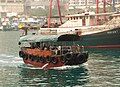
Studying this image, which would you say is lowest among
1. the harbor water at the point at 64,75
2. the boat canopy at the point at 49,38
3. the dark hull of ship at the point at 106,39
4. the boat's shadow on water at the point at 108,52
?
the boat's shadow on water at the point at 108,52

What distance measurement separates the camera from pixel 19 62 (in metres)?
61.7

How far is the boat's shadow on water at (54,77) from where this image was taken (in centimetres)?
4416

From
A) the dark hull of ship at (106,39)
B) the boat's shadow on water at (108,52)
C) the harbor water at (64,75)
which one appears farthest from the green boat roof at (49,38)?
Result: the dark hull of ship at (106,39)

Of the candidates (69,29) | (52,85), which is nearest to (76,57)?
(52,85)

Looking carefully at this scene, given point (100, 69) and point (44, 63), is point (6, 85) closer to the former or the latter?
point (44, 63)

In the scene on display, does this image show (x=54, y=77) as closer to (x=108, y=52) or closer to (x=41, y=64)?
(x=41, y=64)

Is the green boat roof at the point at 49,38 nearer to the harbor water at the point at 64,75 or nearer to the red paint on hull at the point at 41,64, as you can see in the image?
the red paint on hull at the point at 41,64

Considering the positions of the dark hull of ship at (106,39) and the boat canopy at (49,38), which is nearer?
the boat canopy at (49,38)

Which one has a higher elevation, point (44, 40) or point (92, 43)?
point (44, 40)

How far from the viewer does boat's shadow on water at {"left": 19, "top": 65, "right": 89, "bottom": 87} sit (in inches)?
1738

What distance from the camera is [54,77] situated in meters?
47.7

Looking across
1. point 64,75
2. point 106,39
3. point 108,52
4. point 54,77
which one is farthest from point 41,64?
point 106,39

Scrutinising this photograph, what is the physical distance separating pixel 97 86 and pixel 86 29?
141ft

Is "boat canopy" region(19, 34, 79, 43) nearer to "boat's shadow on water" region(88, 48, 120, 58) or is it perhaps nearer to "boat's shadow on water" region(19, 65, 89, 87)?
"boat's shadow on water" region(19, 65, 89, 87)
